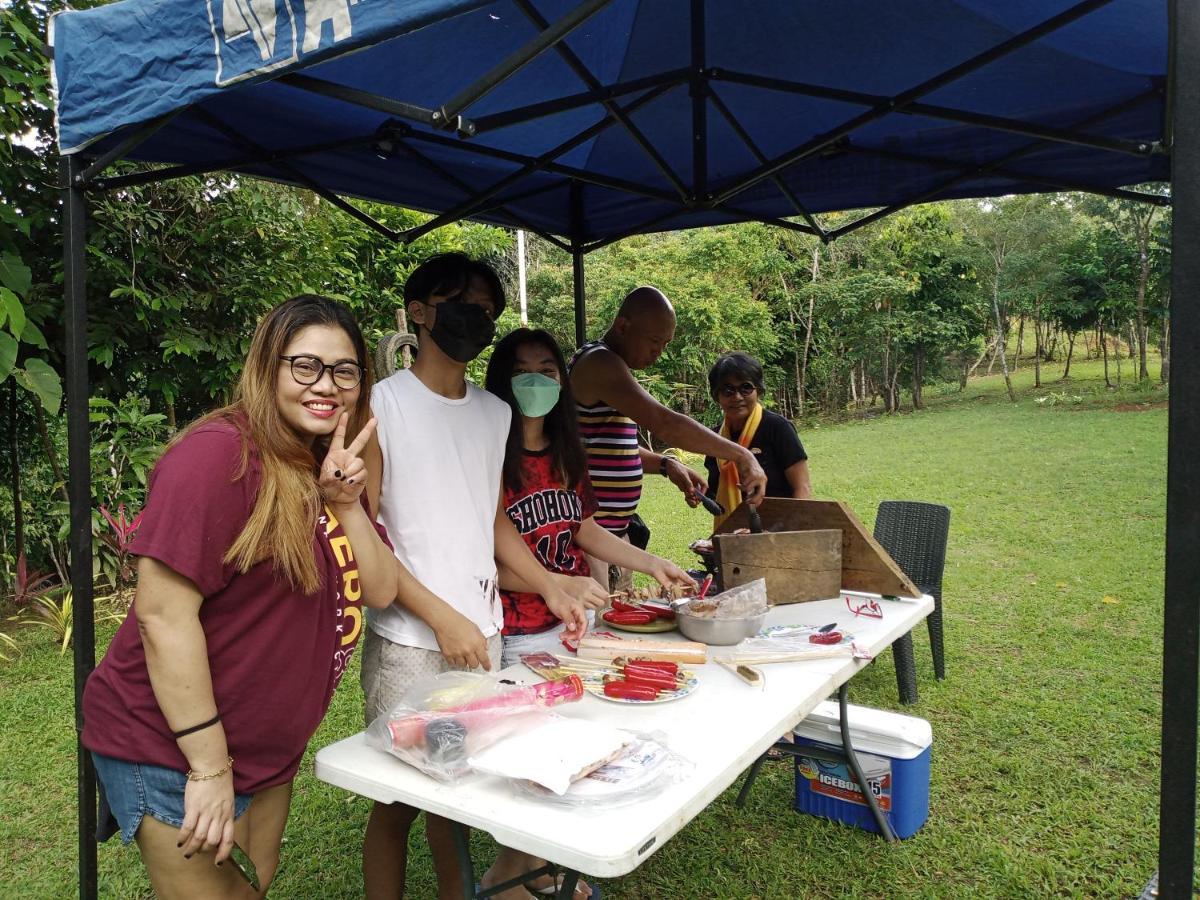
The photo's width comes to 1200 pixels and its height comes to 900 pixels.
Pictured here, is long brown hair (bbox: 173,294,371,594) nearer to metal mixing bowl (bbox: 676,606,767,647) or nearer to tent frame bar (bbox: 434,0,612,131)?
tent frame bar (bbox: 434,0,612,131)

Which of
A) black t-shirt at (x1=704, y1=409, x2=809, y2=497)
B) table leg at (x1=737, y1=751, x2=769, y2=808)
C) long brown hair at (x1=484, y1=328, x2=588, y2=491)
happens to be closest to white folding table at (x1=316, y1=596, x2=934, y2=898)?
long brown hair at (x1=484, y1=328, x2=588, y2=491)

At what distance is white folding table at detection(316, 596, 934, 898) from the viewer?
131 cm

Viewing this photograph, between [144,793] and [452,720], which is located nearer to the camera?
[144,793]

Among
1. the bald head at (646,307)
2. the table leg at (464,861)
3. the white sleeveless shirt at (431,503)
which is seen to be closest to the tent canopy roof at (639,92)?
the bald head at (646,307)

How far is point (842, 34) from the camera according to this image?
265 centimetres

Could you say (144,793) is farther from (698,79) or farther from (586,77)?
(698,79)

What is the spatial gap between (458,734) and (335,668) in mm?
336

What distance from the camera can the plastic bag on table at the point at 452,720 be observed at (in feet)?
5.08

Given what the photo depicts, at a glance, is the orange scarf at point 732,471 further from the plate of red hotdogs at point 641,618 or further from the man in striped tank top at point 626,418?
→ the plate of red hotdogs at point 641,618

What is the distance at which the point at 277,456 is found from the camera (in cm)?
156

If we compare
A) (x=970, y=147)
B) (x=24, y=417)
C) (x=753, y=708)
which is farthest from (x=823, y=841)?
(x=24, y=417)

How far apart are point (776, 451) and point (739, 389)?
1.24 ft

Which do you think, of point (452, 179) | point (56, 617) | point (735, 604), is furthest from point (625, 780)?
point (56, 617)

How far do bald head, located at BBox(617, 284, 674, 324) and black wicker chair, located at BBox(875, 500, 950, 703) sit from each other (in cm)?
181
